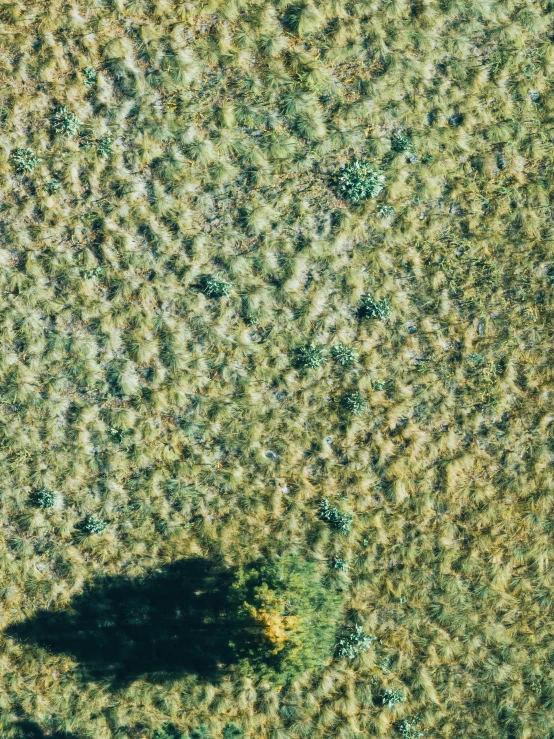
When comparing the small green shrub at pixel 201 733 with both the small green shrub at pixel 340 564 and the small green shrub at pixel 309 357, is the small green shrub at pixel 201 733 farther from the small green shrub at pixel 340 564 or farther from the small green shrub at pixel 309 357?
the small green shrub at pixel 309 357

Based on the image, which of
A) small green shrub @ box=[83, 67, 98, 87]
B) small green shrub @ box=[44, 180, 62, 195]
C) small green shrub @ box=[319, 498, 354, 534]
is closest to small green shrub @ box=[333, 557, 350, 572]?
small green shrub @ box=[319, 498, 354, 534]

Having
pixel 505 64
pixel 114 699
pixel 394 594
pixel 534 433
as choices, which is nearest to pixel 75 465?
pixel 114 699

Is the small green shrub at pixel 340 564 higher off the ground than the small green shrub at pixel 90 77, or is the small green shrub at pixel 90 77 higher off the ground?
the small green shrub at pixel 90 77

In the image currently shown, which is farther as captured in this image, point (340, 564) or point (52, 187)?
point (52, 187)

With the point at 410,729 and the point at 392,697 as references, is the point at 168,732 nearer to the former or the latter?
the point at 392,697

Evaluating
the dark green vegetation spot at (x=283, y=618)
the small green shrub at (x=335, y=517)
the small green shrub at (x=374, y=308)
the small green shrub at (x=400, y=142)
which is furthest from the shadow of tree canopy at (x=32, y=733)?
the small green shrub at (x=400, y=142)

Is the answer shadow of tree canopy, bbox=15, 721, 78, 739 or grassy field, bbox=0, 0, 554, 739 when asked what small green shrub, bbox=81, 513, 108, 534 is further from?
shadow of tree canopy, bbox=15, 721, 78, 739

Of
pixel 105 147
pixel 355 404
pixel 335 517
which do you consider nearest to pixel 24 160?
pixel 105 147
